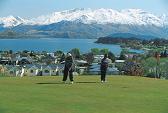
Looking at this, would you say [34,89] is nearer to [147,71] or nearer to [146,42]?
[147,71]

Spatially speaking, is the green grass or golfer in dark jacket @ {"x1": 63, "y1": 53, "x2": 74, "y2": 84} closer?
the green grass

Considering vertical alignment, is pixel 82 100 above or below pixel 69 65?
below

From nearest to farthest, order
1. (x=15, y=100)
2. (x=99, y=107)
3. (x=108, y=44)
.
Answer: (x=99, y=107), (x=15, y=100), (x=108, y=44)

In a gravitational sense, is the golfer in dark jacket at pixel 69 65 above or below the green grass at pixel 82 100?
above

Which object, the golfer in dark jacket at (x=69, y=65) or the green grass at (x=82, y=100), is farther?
the golfer in dark jacket at (x=69, y=65)

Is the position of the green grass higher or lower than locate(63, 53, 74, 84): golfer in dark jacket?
lower

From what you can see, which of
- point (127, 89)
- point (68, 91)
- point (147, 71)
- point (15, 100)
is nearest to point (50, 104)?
point (15, 100)

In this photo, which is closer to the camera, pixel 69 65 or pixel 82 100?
pixel 82 100

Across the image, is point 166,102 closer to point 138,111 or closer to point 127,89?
point 138,111

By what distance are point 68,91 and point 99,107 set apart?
4072 mm

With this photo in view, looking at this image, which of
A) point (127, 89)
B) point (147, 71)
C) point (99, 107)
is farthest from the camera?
point (147, 71)

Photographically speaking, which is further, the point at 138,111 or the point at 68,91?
the point at 68,91

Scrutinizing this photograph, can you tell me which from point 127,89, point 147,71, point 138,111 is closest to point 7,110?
point 138,111

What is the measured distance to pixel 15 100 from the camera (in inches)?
568
